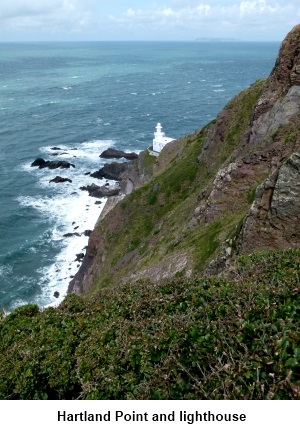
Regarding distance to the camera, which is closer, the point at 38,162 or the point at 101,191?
the point at 101,191

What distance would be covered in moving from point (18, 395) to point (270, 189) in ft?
50.3

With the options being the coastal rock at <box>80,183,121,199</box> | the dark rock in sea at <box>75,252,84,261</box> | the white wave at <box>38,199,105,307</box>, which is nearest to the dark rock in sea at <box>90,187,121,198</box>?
the coastal rock at <box>80,183,121,199</box>

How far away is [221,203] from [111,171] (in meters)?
59.2

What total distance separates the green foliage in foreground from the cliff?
3cm

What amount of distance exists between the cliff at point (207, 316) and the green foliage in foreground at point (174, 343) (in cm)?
3

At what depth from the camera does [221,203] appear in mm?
29359

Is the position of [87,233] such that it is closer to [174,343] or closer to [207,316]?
[207,316]

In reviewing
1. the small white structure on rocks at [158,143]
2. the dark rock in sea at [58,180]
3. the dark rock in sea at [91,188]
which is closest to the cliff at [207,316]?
the small white structure on rocks at [158,143]

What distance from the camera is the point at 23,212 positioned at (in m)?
71.0

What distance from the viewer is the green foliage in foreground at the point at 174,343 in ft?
30.1

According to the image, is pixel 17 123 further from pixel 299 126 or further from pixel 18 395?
pixel 18 395

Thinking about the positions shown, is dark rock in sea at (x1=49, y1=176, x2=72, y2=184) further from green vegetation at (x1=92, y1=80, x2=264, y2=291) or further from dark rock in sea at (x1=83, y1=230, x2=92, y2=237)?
green vegetation at (x1=92, y1=80, x2=264, y2=291)

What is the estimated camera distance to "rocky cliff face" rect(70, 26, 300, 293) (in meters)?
21.0

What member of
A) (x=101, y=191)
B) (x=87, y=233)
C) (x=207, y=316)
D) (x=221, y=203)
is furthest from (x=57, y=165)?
(x=207, y=316)
